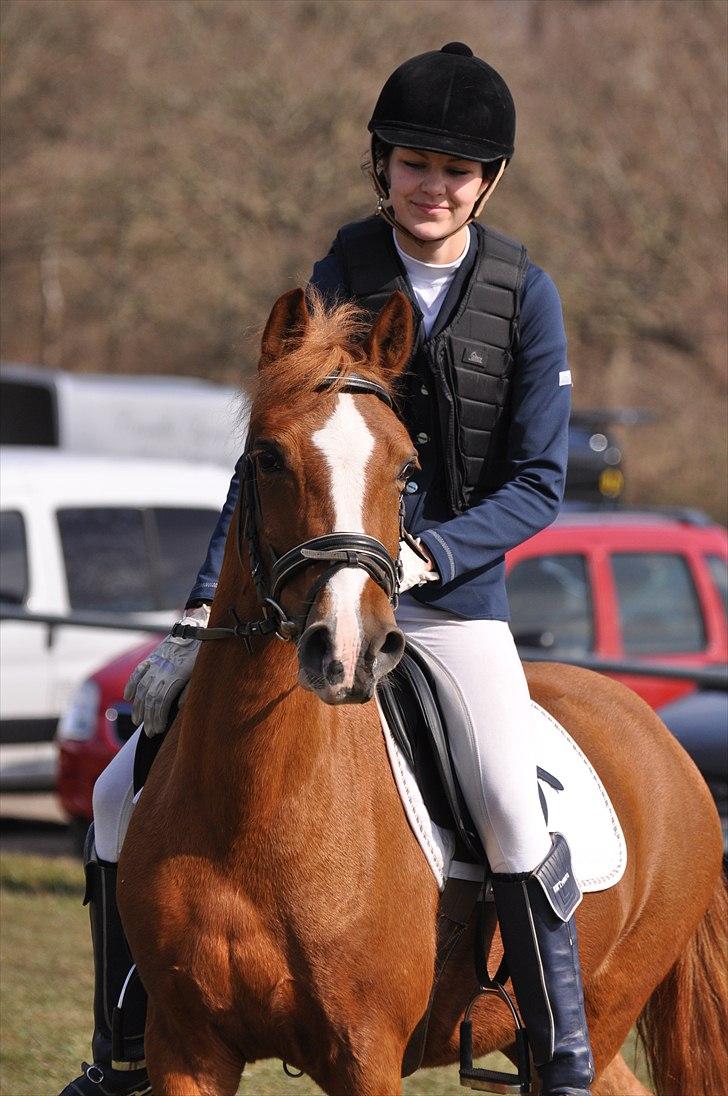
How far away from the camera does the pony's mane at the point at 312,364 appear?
125 inches

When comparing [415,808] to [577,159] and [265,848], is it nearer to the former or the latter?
[265,848]

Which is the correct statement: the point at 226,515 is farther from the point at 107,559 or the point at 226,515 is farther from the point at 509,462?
the point at 107,559

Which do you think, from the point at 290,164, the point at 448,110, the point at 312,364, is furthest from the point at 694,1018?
the point at 290,164

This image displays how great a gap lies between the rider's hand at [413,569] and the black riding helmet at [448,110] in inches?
39.9

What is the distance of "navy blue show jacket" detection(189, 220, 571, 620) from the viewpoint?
358cm

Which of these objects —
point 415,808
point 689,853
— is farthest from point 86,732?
point 415,808

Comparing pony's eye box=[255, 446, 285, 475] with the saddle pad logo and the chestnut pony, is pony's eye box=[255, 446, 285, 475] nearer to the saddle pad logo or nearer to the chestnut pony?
the chestnut pony

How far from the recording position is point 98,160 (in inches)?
1179

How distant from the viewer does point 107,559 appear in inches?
432

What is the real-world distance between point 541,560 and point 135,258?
68.8 ft

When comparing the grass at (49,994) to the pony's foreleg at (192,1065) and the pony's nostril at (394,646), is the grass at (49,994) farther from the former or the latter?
the pony's nostril at (394,646)

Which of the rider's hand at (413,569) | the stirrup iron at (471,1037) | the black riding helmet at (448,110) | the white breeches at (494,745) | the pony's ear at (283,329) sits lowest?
the stirrup iron at (471,1037)

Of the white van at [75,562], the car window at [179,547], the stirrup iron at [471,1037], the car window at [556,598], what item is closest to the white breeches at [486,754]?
the stirrup iron at [471,1037]

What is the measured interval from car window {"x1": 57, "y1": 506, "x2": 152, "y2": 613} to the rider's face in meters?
7.42
